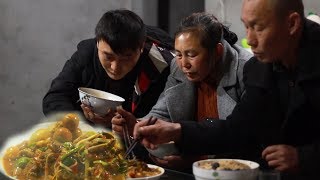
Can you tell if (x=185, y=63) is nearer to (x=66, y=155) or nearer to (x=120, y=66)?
(x=120, y=66)

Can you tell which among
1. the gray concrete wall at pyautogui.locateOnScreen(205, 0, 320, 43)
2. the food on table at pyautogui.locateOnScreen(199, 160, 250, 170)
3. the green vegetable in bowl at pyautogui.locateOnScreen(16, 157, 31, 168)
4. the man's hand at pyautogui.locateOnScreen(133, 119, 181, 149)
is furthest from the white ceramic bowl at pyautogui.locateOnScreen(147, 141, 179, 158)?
the gray concrete wall at pyautogui.locateOnScreen(205, 0, 320, 43)

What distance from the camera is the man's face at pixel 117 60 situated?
2588mm

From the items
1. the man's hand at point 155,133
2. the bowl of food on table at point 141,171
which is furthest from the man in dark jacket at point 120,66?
the bowl of food on table at point 141,171

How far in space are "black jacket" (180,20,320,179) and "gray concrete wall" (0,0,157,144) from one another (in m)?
2.19

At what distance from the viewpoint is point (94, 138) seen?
1.65 m

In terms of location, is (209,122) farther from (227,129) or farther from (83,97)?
(83,97)

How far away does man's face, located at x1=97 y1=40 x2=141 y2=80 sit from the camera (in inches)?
102

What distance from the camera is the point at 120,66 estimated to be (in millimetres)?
2602

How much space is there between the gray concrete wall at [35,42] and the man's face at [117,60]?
1.53 metres

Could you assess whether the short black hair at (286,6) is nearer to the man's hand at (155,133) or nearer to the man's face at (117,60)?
the man's hand at (155,133)

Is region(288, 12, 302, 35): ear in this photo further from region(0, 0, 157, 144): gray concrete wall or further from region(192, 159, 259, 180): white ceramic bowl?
region(0, 0, 157, 144): gray concrete wall

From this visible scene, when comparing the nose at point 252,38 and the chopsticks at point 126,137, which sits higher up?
the nose at point 252,38

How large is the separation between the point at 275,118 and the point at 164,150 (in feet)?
Answer: 1.37

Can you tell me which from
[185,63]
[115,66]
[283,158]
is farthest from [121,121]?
[283,158]
